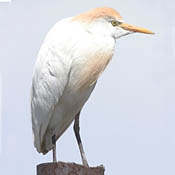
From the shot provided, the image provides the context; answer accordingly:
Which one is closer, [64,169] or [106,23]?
[64,169]

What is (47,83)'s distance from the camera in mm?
4438

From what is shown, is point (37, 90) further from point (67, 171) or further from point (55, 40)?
point (67, 171)

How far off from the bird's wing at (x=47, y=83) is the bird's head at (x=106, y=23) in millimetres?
390

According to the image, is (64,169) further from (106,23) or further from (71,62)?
(106,23)

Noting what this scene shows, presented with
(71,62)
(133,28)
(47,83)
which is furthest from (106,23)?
(47,83)

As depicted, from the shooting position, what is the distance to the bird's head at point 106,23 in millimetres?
4398

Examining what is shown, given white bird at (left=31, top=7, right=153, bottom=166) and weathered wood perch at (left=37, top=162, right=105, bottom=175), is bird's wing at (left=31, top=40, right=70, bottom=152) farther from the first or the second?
weathered wood perch at (left=37, top=162, right=105, bottom=175)

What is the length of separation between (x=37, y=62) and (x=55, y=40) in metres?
0.28

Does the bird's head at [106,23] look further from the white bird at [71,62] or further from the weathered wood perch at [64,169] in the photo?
the weathered wood perch at [64,169]

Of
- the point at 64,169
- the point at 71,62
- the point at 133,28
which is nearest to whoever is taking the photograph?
the point at 64,169

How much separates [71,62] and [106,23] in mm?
495

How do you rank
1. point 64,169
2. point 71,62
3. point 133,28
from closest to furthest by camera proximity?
point 64,169
point 71,62
point 133,28

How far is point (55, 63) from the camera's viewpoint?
14.4 feet

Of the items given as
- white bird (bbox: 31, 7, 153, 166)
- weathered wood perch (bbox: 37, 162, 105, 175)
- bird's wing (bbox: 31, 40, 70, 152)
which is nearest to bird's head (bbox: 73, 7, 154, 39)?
white bird (bbox: 31, 7, 153, 166)
